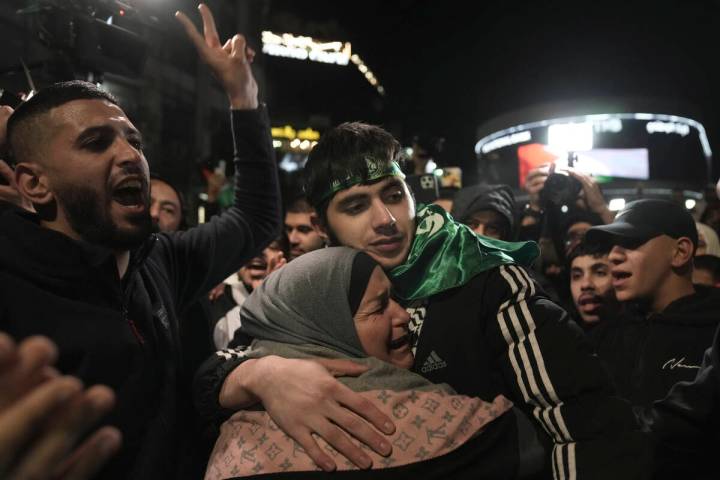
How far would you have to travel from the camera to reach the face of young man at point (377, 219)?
6.43 ft

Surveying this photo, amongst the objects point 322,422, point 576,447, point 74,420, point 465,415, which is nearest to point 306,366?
point 322,422

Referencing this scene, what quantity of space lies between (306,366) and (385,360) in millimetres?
242

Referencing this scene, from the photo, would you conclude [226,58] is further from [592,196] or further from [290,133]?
[290,133]

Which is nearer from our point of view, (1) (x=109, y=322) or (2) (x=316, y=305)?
(2) (x=316, y=305)

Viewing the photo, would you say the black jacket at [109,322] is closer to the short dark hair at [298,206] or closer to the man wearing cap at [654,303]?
the man wearing cap at [654,303]

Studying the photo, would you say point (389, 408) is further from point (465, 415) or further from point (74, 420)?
point (74, 420)

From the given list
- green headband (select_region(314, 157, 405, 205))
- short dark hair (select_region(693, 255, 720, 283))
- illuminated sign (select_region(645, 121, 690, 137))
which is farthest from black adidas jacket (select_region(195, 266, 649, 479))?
illuminated sign (select_region(645, 121, 690, 137))

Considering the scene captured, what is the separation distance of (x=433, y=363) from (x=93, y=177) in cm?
125

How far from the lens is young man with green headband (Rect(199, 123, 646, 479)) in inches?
59.9

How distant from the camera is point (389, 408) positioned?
1.55 meters

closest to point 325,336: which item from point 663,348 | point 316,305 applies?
point 316,305

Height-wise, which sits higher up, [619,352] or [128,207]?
[128,207]

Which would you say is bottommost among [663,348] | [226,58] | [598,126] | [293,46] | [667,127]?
[663,348]

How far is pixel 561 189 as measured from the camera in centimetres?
379
